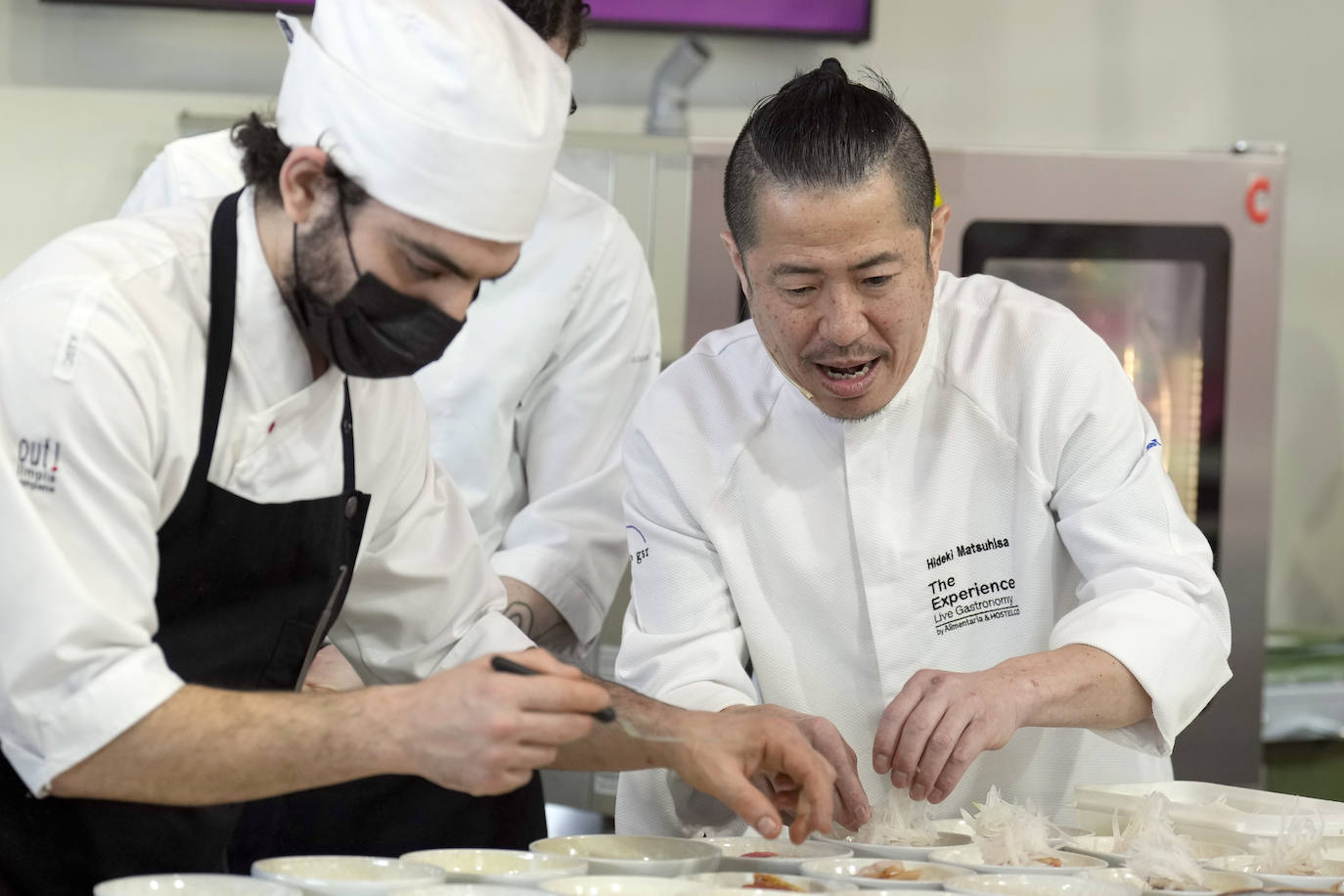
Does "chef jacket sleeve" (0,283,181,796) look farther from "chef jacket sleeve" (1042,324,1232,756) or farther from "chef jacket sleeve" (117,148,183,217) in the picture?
"chef jacket sleeve" (117,148,183,217)

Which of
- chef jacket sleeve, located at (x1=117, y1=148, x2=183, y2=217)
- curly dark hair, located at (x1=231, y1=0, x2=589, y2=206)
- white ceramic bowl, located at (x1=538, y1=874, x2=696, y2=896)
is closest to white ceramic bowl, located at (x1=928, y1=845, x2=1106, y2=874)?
white ceramic bowl, located at (x1=538, y1=874, x2=696, y2=896)

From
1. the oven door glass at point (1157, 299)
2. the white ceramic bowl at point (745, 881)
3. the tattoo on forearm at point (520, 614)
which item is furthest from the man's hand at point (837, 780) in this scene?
the oven door glass at point (1157, 299)

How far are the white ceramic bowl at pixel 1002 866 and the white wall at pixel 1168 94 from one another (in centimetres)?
237

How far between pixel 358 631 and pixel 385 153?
58 cm

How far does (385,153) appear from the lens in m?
1.33

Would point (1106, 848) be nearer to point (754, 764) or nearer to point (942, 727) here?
point (942, 727)

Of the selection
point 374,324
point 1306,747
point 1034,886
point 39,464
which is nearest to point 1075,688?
point 1034,886

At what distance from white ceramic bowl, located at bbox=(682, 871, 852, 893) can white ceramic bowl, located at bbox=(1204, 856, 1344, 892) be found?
362 millimetres

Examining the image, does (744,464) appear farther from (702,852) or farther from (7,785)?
(7,785)

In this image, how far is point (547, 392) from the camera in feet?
7.92

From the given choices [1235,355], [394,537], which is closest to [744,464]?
[394,537]

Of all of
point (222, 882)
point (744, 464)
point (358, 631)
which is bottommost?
point (222, 882)

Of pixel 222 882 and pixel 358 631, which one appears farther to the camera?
pixel 358 631

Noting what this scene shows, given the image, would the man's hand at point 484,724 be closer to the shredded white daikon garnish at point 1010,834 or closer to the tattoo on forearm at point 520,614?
the shredded white daikon garnish at point 1010,834
